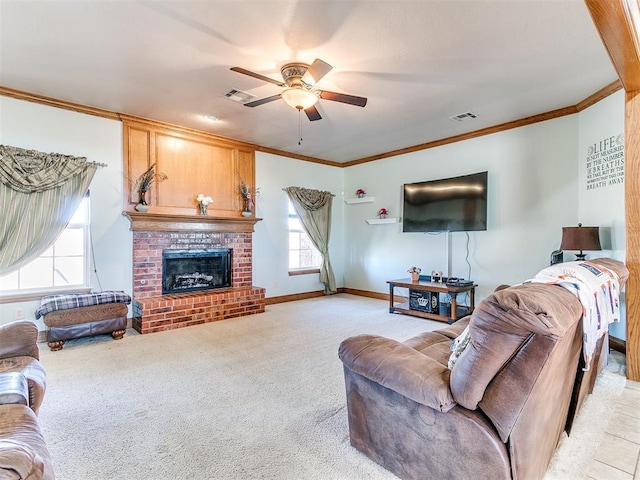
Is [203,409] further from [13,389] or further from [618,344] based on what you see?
[618,344]

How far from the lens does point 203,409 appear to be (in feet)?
7.52

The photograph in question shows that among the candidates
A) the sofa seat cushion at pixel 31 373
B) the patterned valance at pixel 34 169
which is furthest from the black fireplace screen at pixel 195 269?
the sofa seat cushion at pixel 31 373

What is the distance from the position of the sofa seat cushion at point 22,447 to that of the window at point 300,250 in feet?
16.4

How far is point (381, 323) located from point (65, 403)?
343cm

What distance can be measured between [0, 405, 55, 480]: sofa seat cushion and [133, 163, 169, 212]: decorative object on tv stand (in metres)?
3.34

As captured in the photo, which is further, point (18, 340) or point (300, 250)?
point (300, 250)

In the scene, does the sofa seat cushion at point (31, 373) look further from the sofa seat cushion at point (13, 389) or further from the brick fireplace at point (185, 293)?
the brick fireplace at point (185, 293)

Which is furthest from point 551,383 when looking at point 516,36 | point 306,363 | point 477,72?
point 477,72

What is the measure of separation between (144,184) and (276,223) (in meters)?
2.28

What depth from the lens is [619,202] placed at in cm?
345

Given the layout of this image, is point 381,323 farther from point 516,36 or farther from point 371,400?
point 516,36

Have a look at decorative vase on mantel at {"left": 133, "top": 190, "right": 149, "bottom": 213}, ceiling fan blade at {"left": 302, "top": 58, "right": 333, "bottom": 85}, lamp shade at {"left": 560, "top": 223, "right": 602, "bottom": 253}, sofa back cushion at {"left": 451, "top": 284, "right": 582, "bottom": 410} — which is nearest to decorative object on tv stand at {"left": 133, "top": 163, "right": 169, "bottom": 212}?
decorative vase on mantel at {"left": 133, "top": 190, "right": 149, "bottom": 213}

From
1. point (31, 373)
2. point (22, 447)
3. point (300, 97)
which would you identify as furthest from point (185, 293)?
point (22, 447)

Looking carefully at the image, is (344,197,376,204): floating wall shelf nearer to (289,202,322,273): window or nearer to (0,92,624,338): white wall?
(0,92,624,338): white wall
